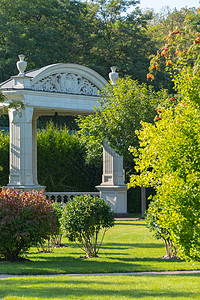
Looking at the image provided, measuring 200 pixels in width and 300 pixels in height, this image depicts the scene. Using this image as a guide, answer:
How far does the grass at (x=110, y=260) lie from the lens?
1163cm

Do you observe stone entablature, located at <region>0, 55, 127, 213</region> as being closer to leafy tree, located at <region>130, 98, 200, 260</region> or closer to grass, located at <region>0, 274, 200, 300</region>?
grass, located at <region>0, 274, 200, 300</region>

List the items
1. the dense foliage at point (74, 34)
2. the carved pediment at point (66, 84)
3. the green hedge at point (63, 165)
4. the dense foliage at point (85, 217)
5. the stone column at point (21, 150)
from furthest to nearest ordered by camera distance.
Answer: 1. the dense foliage at point (74, 34)
2. the green hedge at point (63, 165)
3. the carved pediment at point (66, 84)
4. the stone column at point (21, 150)
5. the dense foliage at point (85, 217)

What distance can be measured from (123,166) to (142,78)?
15.7 meters

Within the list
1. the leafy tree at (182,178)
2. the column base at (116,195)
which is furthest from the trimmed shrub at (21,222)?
the column base at (116,195)

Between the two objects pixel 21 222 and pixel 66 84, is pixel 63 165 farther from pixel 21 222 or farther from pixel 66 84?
pixel 21 222

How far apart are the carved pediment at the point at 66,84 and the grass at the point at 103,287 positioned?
550 inches

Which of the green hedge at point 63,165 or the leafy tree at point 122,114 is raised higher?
the leafy tree at point 122,114

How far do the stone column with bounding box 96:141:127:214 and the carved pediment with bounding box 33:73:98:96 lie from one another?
9.59 feet

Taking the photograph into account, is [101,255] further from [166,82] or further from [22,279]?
[166,82]

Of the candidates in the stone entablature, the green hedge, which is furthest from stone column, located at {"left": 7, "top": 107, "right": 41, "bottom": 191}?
the green hedge

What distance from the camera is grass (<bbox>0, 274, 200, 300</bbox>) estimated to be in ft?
27.8

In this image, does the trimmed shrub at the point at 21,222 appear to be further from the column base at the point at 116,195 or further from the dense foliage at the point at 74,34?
the dense foliage at the point at 74,34

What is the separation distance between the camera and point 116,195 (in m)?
25.6

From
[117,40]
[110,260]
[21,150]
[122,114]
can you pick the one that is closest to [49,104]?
[21,150]
